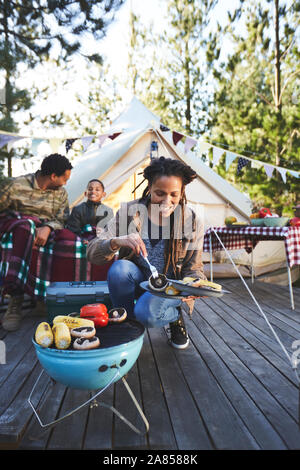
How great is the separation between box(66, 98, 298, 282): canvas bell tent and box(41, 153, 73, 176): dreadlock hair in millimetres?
1497

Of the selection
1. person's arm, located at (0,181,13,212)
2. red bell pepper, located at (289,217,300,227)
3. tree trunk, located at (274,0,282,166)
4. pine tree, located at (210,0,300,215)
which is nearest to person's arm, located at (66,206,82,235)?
person's arm, located at (0,181,13,212)

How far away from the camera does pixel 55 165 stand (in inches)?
99.2

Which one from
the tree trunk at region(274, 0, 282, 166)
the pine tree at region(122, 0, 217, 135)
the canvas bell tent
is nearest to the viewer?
the canvas bell tent

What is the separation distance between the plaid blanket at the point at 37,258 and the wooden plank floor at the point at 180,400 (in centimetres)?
45

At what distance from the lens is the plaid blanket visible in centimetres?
222

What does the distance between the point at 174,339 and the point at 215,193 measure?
2.84 meters

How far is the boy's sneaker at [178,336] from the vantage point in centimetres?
180

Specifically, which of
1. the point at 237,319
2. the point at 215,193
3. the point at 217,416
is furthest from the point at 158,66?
the point at 217,416

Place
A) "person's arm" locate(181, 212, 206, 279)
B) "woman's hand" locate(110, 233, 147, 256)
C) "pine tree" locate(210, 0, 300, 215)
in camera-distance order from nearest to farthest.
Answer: "woman's hand" locate(110, 233, 147, 256) < "person's arm" locate(181, 212, 206, 279) < "pine tree" locate(210, 0, 300, 215)

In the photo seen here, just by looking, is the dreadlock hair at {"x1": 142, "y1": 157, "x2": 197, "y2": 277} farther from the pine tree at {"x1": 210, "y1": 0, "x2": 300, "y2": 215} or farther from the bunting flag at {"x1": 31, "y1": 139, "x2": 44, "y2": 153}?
the pine tree at {"x1": 210, "y1": 0, "x2": 300, "y2": 215}

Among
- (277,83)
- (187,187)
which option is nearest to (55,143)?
(187,187)

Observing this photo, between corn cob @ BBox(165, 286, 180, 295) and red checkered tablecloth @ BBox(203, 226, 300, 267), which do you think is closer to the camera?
corn cob @ BBox(165, 286, 180, 295)

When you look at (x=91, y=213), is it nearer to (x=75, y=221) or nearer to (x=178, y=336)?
(x=75, y=221)

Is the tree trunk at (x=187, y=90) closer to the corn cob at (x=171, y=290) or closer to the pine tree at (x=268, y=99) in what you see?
the pine tree at (x=268, y=99)
